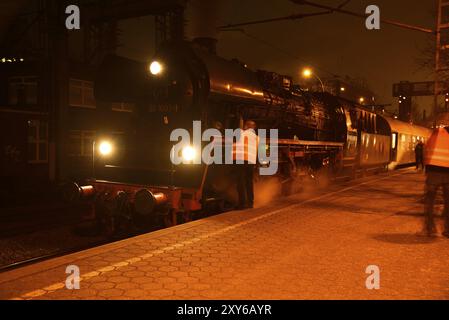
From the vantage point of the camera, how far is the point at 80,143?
23.6 metres

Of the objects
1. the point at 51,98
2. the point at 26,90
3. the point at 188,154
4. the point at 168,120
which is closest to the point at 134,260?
the point at 188,154

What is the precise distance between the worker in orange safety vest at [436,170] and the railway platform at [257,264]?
28 cm

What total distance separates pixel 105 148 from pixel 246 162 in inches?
109

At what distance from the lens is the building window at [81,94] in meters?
23.3

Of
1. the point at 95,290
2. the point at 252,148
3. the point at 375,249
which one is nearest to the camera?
the point at 95,290

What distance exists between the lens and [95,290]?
387cm

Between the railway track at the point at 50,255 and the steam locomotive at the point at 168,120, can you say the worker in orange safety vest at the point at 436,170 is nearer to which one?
the steam locomotive at the point at 168,120

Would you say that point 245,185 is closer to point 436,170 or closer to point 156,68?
point 156,68

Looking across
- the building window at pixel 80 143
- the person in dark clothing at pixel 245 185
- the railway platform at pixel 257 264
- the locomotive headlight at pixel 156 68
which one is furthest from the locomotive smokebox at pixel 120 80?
the building window at pixel 80 143
